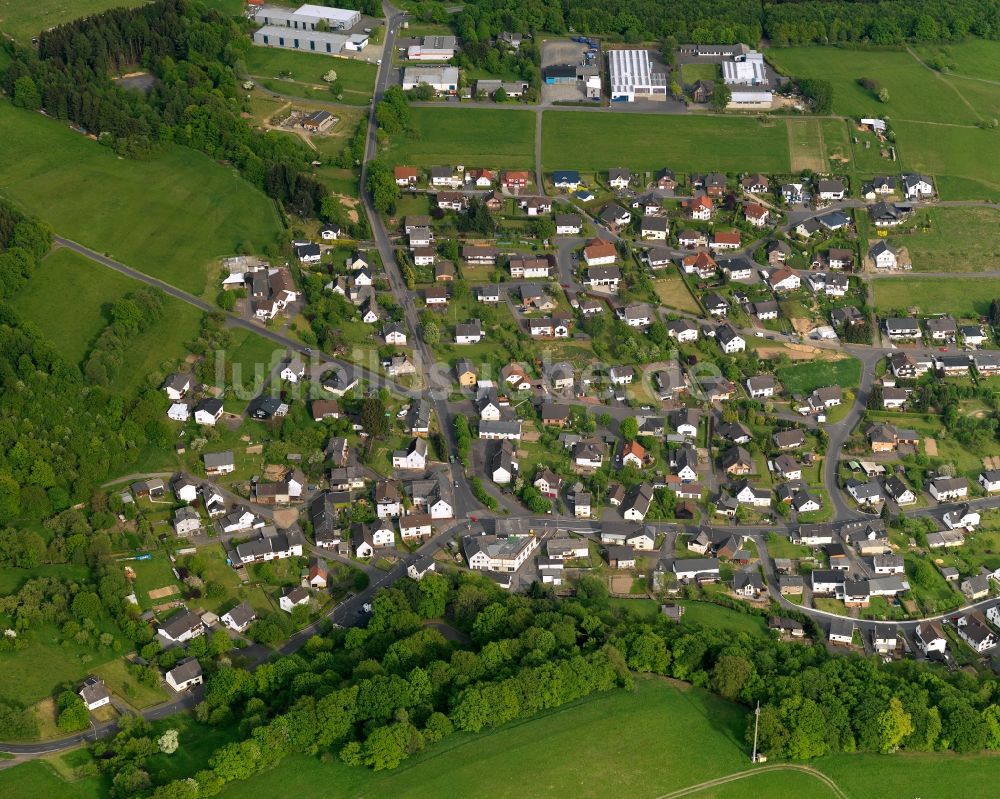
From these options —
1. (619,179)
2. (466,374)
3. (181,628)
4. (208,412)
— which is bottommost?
(181,628)

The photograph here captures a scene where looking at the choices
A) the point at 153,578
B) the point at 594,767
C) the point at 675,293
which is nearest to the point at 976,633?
the point at 594,767

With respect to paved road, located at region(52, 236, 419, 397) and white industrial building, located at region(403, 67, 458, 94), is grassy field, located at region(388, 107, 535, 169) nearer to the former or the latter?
white industrial building, located at region(403, 67, 458, 94)

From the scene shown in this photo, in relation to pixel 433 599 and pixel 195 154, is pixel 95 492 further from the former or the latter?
pixel 195 154

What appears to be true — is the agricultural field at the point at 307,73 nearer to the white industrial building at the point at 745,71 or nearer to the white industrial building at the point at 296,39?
the white industrial building at the point at 296,39

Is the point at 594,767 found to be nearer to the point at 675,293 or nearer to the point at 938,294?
the point at 675,293

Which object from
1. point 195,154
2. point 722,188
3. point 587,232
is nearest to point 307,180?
point 195,154

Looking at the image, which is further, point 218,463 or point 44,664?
point 218,463
